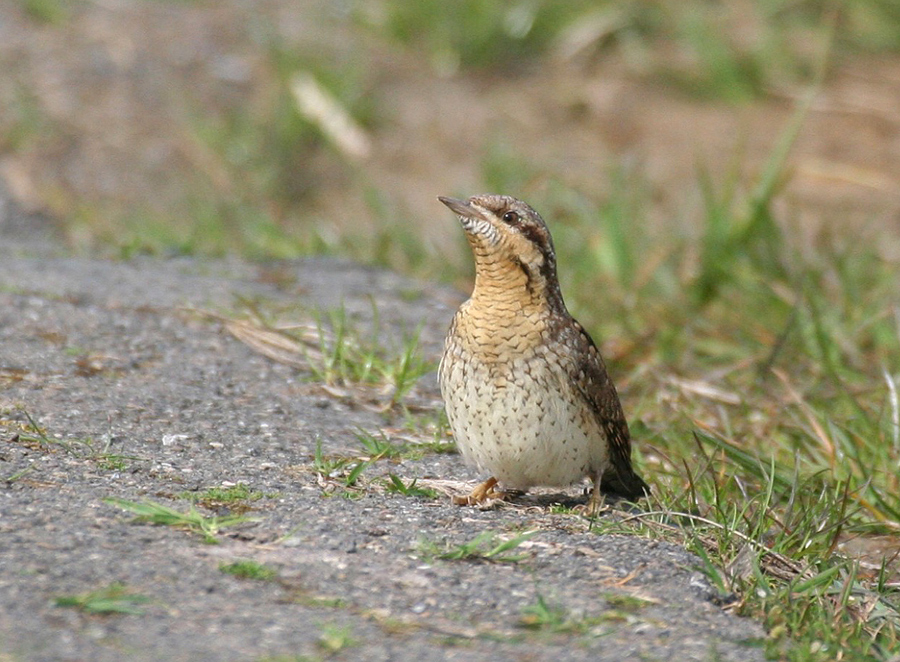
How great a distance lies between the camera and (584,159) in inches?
390

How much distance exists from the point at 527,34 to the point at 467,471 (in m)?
6.61

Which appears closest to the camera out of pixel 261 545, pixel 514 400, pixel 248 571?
pixel 248 571

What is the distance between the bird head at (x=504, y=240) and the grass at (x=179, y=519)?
1148 mm

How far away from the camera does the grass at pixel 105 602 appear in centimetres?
310

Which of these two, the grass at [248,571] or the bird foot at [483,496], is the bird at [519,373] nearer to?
the bird foot at [483,496]

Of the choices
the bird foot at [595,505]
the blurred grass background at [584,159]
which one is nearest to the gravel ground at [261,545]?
the bird foot at [595,505]

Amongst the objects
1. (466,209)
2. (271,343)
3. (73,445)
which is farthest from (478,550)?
(271,343)

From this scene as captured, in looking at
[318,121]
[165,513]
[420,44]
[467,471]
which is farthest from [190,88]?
[165,513]

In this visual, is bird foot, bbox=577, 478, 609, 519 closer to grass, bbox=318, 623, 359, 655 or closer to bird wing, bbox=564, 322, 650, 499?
bird wing, bbox=564, 322, 650, 499

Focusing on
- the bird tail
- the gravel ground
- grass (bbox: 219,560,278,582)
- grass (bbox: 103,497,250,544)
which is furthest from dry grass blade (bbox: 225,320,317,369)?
grass (bbox: 219,560,278,582)

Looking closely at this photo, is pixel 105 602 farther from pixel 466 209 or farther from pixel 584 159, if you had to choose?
pixel 584 159

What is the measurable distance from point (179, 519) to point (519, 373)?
1132mm

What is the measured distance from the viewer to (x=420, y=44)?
1086 cm

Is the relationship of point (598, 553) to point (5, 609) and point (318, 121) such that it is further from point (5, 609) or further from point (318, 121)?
point (318, 121)
